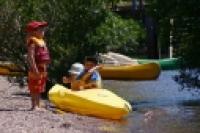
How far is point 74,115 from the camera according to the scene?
13.0m

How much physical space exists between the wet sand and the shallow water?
13.2 inches

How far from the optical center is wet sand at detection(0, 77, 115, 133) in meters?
10.6

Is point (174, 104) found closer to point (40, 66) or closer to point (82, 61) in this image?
point (82, 61)

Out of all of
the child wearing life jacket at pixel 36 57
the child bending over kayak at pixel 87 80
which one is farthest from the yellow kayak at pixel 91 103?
the child wearing life jacket at pixel 36 57

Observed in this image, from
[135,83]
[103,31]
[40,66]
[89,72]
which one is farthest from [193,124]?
[135,83]

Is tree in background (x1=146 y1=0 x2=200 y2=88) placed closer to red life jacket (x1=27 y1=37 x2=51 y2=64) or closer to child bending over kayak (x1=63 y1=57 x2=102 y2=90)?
child bending over kayak (x1=63 y1=57 x2=102 y2=90)

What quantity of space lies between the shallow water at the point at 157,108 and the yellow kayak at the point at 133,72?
265mm

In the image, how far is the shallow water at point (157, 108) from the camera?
12.5 m

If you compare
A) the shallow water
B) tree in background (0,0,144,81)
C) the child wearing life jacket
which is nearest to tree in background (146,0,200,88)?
the shallow water

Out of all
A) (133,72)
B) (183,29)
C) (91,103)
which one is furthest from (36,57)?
(133,72)

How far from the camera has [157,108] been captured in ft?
52.4

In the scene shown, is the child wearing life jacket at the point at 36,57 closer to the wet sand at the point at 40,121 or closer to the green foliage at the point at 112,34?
the wet sand at the point at 40,121

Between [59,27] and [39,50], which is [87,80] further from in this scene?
[59,27]

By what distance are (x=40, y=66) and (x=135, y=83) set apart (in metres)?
11.0
